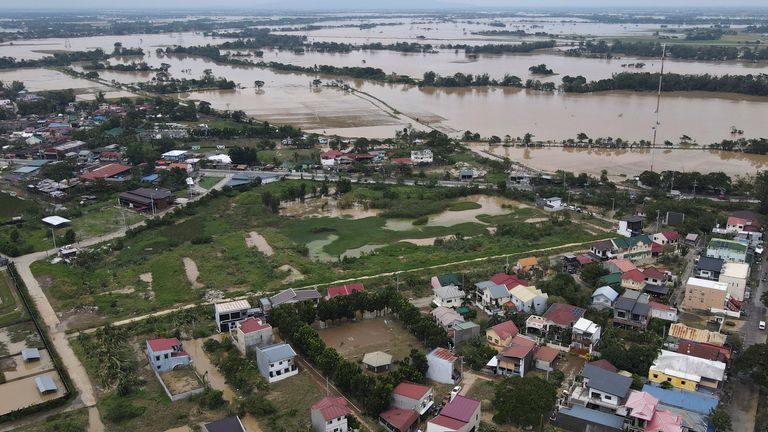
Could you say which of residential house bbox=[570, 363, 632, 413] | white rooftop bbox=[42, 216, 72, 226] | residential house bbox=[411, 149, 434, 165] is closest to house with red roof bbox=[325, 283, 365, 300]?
residential house bbox=[570, 363, 632, 413]

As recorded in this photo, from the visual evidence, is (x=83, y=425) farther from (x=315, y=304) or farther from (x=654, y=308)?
(x=654, y=308)

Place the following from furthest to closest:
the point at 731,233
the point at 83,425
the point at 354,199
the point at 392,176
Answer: the point at 392,176 → the point at 354,199 → the point at 731,233 → the point at 83,425

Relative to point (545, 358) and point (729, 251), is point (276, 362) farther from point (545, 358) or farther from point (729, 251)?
point (729, 251)

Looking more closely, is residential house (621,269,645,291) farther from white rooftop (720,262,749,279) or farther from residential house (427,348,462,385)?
residential house (427,348,462,385)

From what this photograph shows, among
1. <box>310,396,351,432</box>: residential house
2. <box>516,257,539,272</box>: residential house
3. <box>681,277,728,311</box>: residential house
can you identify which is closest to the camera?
<box>310,396,351,432</box>: residential house

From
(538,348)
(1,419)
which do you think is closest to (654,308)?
(538,348)

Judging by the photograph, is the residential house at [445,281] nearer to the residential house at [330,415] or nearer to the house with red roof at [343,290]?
the house with red roof at [343,290]
